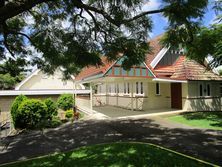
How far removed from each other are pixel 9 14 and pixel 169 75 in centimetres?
1604

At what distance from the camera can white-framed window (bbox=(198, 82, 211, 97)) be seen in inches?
714

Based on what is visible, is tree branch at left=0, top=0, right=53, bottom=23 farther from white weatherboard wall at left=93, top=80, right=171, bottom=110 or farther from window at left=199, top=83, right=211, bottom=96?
window at left=199, top=83, right=211, bottom=96

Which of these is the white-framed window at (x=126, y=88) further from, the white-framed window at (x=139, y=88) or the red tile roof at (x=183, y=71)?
the red tile roof at (x=183, y=71)

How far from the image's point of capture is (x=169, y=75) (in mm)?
18688

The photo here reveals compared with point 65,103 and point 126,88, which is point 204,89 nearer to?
point 126,88

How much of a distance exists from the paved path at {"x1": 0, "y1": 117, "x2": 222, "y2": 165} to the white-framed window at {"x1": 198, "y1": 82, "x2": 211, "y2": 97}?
7854mm

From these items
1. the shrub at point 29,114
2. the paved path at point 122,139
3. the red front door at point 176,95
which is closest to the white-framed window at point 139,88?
the red front door at point 176,95

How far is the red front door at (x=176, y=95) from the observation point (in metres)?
18.1

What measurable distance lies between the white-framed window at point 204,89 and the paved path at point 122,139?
25.8ft

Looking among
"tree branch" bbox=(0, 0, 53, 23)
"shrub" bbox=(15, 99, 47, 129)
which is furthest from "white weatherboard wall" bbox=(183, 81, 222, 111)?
"tree branch" bbox=(0, 0, 53, 23)

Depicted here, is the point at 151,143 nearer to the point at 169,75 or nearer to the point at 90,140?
the point at 90,140

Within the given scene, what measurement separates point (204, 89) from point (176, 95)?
7.84ft

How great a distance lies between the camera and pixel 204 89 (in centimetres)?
1842

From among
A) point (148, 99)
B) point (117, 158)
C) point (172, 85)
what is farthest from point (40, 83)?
point (117, 158)
